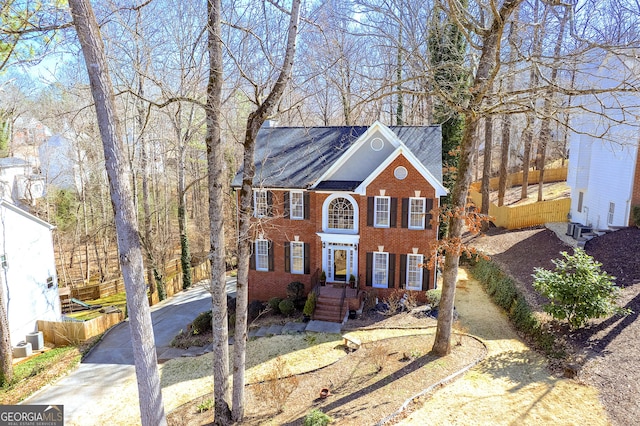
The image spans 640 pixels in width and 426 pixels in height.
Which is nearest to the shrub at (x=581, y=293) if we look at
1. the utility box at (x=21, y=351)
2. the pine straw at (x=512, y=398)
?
the pine straw at (x=512, y=398)

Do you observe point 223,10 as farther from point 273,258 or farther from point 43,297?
point 43,297

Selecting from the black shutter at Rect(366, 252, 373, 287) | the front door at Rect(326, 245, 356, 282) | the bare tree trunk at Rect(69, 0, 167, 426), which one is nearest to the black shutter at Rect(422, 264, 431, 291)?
the black shutter at Rect(366, 252, 373, 287)

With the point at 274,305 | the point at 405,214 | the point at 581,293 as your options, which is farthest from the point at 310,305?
the point at 581,293

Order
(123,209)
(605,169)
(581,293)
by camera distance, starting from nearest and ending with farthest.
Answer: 1. (123,209)
2. (581,293)
3. (605,169)

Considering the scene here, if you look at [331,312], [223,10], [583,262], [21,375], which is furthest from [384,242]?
[21,375]

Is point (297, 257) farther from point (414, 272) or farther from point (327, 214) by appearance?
point (414, 272)
